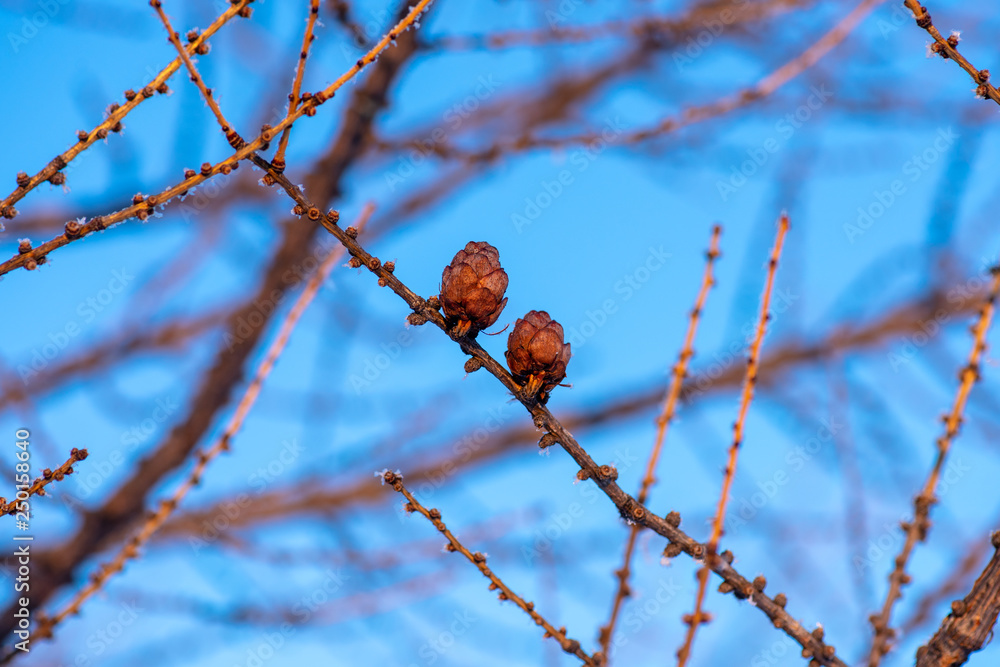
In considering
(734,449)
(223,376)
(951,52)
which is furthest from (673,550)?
(223,376)

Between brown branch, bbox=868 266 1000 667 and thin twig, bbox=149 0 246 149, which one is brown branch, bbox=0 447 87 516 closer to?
thin twig, bbox=149 0 246 149

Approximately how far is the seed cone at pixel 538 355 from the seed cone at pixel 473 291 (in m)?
0.05

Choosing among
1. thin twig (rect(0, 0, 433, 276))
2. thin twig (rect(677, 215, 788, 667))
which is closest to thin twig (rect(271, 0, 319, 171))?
thin twig (rect(0, 0, 433, 276))

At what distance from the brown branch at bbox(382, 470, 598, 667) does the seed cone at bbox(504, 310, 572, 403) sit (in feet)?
0.82

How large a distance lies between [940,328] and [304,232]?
3029 millimetres

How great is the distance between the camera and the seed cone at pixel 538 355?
3.65 ft

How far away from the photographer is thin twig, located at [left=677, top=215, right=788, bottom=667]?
46.0 inches

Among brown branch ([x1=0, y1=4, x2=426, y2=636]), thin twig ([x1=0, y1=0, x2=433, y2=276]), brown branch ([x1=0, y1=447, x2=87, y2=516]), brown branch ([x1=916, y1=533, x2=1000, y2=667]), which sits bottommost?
brown branch ([x1=916, y1=533, x2=1000, y2=667])

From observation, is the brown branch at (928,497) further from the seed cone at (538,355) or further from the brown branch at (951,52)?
the seed cone at (538,355)

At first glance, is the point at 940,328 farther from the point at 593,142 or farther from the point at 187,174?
the point at 187,174

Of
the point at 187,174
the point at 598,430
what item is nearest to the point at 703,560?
the point at 187,174

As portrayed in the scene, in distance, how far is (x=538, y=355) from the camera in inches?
43.8

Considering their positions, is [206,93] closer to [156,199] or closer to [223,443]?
[156,199]

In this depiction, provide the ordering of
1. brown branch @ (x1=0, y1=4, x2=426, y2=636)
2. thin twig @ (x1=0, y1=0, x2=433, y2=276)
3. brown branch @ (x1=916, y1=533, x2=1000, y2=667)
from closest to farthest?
thin twig @ (x1=0, y1=0, x2=433, y2=276) → brown branch @ (x1=916, y1=533, x2=1000, y2=667) → brown branch @ (x1=0, y1=4, x2=426, y2=636)
